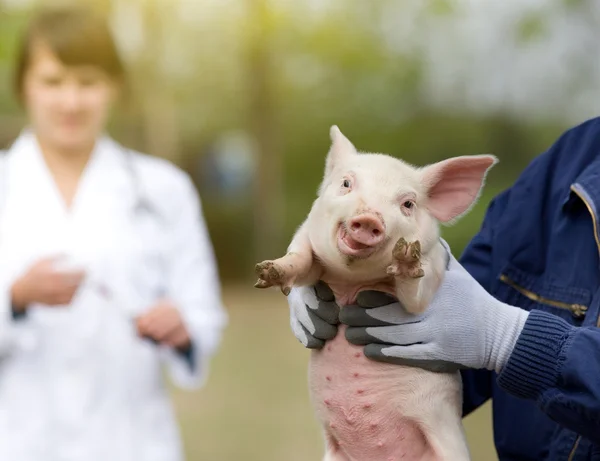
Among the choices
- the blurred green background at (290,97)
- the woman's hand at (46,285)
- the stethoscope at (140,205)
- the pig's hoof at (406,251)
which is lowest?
the blurred green background at (290,97)

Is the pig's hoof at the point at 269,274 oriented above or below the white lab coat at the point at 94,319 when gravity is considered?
above

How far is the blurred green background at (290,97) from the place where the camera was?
8.23 metres

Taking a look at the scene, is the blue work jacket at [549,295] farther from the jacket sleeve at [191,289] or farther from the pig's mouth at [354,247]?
the jacket sleeve at [191,289]

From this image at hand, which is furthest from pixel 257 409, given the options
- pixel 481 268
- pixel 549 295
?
pixel 549 295

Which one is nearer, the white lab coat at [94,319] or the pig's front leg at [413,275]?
the pig's front leg at [413,275]

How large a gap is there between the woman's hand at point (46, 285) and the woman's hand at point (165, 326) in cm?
23

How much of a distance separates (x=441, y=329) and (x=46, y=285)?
4.72ft

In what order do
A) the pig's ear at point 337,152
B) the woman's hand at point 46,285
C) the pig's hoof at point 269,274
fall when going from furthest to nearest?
the woman's hand at point 46,285, the pig's ear at point 337,152, the pig's hoof at point 269,274

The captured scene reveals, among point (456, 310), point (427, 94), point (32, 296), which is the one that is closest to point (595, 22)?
point (427, 94)

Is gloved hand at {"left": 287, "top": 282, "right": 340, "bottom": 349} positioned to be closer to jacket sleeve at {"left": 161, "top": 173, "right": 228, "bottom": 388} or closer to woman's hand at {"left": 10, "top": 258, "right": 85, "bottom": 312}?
woman's hand at {"left": 10, "top": 258, "right": 85, "bottom": 312}

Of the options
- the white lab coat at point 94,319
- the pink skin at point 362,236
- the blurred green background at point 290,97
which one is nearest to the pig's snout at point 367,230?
the pink skin at point 362,236

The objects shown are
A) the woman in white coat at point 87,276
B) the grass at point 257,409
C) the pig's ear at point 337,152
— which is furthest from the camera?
the grass at point 257,409

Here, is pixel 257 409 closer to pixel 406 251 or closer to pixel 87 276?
pixel 87 276

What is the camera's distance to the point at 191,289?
2.79 metres
